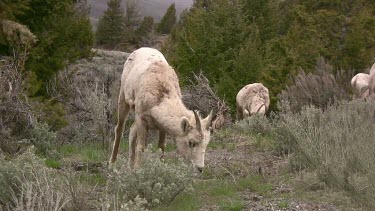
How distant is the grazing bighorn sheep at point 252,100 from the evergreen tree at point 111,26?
38.5 metres

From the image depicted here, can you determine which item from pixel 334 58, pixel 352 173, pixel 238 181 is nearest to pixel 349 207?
pixel 352 173

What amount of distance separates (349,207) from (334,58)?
2212 cm

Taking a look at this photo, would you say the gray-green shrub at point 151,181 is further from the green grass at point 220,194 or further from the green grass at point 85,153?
the green grass at point 85,153

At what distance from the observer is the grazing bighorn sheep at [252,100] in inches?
775

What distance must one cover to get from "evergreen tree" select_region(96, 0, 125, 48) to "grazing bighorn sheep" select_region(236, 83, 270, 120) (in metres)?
38.5

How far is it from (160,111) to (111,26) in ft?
168

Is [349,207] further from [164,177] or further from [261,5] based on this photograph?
[261,5]

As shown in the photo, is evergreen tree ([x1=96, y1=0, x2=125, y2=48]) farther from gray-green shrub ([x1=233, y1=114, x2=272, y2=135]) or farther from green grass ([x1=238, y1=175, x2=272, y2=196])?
green grass ([x1=238, y1=175, x2=272, y2=196])

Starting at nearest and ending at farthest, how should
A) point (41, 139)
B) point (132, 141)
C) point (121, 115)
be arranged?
point (132, 141), point (121, 115), point (41, 139)

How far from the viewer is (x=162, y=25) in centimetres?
6712

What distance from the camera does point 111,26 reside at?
58375mm

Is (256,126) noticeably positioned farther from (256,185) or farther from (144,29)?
(144,29)

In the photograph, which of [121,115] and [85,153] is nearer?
[121,115]

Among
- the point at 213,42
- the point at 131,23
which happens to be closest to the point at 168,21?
the point at 131,23
